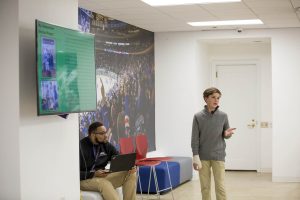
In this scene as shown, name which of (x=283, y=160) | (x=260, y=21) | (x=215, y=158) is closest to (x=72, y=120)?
(x=215, y=158)

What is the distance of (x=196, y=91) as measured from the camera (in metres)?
10.2

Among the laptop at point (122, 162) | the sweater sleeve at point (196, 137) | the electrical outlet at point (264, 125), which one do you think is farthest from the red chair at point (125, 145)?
the electrical outlet at point (264, 125)

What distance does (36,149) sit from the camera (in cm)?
484

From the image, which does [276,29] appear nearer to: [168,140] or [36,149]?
[168,140]

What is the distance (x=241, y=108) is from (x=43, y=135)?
6902mm

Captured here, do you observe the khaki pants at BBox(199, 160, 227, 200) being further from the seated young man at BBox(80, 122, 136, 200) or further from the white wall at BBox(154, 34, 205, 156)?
the white wall at BBox(154, 34, 205, 156)

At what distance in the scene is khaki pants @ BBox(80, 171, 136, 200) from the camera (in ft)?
21.0

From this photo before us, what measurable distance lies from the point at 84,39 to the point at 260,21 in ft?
14.3

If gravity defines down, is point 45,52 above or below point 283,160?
above

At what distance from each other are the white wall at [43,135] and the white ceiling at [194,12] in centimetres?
181

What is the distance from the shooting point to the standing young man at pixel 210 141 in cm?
634

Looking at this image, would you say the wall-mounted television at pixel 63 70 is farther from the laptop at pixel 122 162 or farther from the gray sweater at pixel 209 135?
the gray sweater at pixel 209 135

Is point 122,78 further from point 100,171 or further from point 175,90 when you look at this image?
point 100,171

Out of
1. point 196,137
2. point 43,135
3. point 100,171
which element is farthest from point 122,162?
point 43,135
